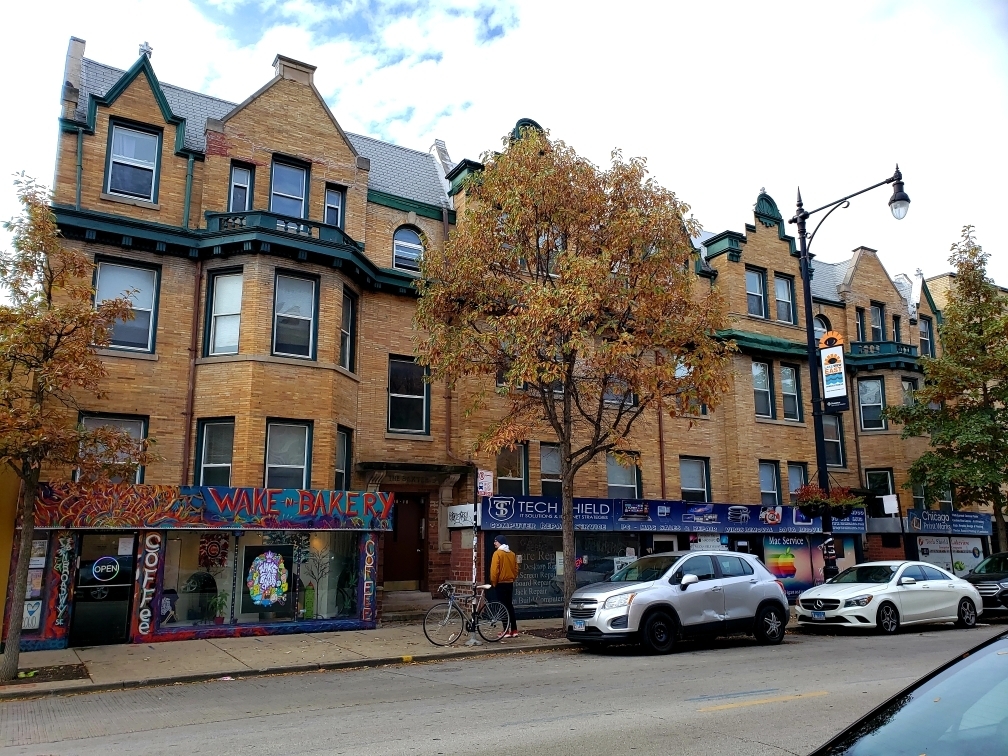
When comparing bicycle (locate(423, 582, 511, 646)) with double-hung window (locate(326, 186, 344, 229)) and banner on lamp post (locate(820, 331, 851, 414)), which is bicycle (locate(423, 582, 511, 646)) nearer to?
double-hung window (locate(326, 186, 344, 229))

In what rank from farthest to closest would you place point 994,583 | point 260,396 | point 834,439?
1. point 834,439
2. point 994,583
3. point 260,396

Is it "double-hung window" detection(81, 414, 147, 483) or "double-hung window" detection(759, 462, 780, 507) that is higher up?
"double-hung window" detection(81, 414, 147, 483)

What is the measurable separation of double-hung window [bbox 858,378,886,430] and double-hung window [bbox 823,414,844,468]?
0.95m

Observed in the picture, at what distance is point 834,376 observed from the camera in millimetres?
19578

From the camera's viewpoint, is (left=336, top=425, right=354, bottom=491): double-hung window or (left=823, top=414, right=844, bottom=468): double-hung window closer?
(left=336, top=425, right=354, bottom=491): double-hung window

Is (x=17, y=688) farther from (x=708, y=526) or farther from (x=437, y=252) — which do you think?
(x=708, y=526)

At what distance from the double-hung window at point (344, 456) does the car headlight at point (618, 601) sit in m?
7.37

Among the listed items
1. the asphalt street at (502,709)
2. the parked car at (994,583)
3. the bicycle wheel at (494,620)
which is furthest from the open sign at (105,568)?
the parked car at (994,583)

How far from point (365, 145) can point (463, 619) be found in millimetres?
13932

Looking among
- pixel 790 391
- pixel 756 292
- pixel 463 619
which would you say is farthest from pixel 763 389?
pixel 463 619

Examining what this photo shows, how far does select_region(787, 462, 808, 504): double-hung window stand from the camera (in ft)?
83.5

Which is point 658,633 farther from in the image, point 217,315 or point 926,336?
point 926,336

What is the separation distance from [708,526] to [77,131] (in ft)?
59.2

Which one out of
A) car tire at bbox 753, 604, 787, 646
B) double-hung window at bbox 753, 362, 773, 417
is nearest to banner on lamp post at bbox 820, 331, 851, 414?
double-hung window at bbox 753, 362, 773, 417
